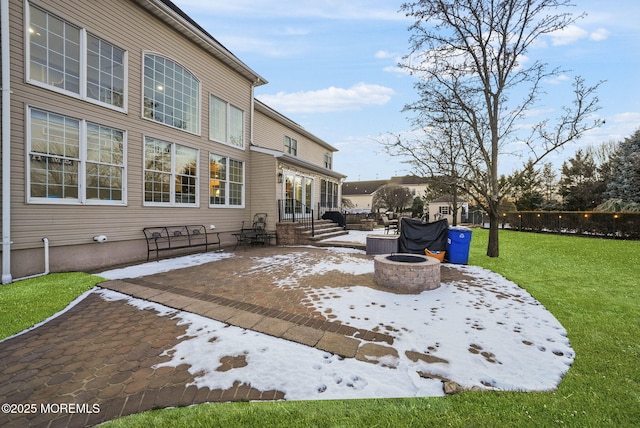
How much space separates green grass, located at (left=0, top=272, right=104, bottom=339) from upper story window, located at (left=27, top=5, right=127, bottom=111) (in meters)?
4.41

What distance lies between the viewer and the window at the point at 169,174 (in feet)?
27.7

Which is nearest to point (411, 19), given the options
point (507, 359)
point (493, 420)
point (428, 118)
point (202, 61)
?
point (428, 118)

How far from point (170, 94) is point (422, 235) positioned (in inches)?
384

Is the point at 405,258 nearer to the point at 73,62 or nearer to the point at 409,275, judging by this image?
the point at 409,275

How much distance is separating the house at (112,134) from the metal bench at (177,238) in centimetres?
25

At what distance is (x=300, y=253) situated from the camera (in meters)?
9.38

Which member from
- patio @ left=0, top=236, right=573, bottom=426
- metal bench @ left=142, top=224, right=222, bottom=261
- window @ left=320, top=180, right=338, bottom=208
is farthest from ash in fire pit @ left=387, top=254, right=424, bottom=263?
window @ left=320, top=180, right=338, bottom=208

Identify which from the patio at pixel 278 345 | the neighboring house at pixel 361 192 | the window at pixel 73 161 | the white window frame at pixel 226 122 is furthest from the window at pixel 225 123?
the neighboring house at pixel 361 192

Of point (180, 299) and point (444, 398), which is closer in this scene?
point (444, 398)

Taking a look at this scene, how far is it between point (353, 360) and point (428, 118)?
9064mm

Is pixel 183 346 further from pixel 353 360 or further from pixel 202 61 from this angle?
pixel 202 61

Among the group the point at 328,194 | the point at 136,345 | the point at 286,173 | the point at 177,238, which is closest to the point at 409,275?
the point at 136,345

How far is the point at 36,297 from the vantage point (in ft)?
15.0

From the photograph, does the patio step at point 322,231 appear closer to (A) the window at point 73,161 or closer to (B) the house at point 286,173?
(B) the house at point 286,173
